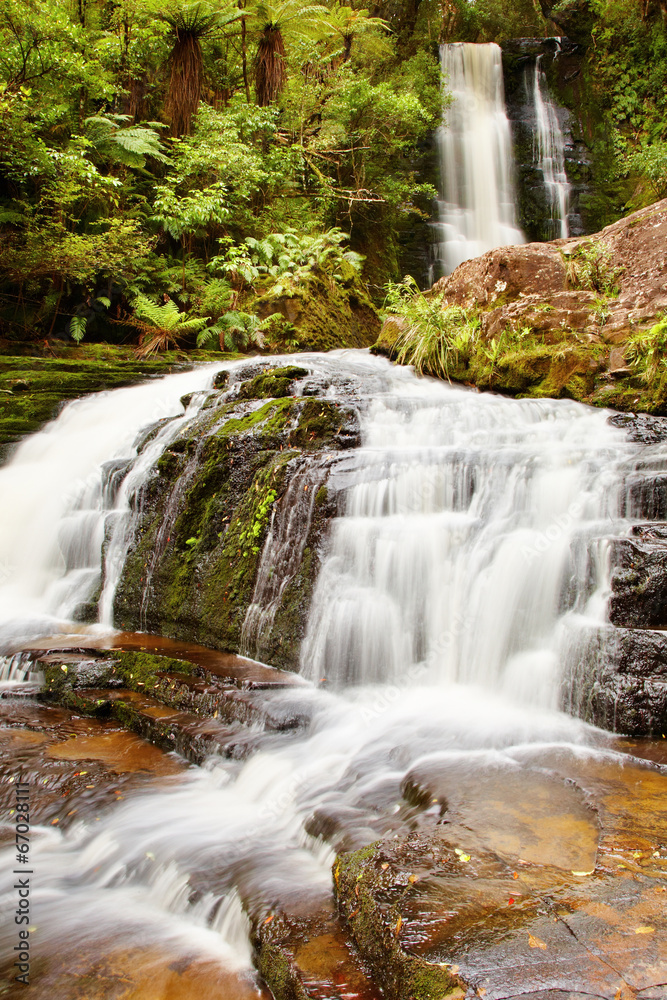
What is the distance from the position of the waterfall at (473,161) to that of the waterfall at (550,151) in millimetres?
862

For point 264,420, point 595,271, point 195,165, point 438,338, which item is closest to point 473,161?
point 195,165

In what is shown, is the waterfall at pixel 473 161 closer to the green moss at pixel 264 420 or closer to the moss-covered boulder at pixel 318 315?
the moss-covered boulder at pixel 318 315

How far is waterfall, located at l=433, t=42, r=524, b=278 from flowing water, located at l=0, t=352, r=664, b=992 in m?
10.1

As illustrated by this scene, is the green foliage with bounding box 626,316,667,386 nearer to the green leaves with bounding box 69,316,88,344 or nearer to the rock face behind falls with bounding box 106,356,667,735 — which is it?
the rock face behind falls with bounding box 106,356,667,735

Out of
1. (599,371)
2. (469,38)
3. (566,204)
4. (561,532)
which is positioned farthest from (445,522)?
(469,38)

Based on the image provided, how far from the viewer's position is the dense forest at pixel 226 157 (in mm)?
11297

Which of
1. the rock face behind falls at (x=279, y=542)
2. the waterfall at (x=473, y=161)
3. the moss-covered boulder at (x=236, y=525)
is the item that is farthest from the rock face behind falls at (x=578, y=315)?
the waterfall at (x=473, y=161)

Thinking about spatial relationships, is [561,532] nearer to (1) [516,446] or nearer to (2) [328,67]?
(1) [516,446]

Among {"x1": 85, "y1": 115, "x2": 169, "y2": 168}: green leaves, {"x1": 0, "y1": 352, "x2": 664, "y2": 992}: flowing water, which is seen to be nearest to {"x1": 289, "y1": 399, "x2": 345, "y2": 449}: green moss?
{"x1": 0, "y1": 352, "x2": 664, "y2": 992}: flowing water

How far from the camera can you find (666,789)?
2713 millimetres

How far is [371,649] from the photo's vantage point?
4.49 m

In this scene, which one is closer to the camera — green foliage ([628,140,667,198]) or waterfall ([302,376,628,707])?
waterfall ([302,376,628,707])

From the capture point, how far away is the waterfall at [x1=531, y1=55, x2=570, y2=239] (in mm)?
16188

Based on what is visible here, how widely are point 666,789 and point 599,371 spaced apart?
563cm
